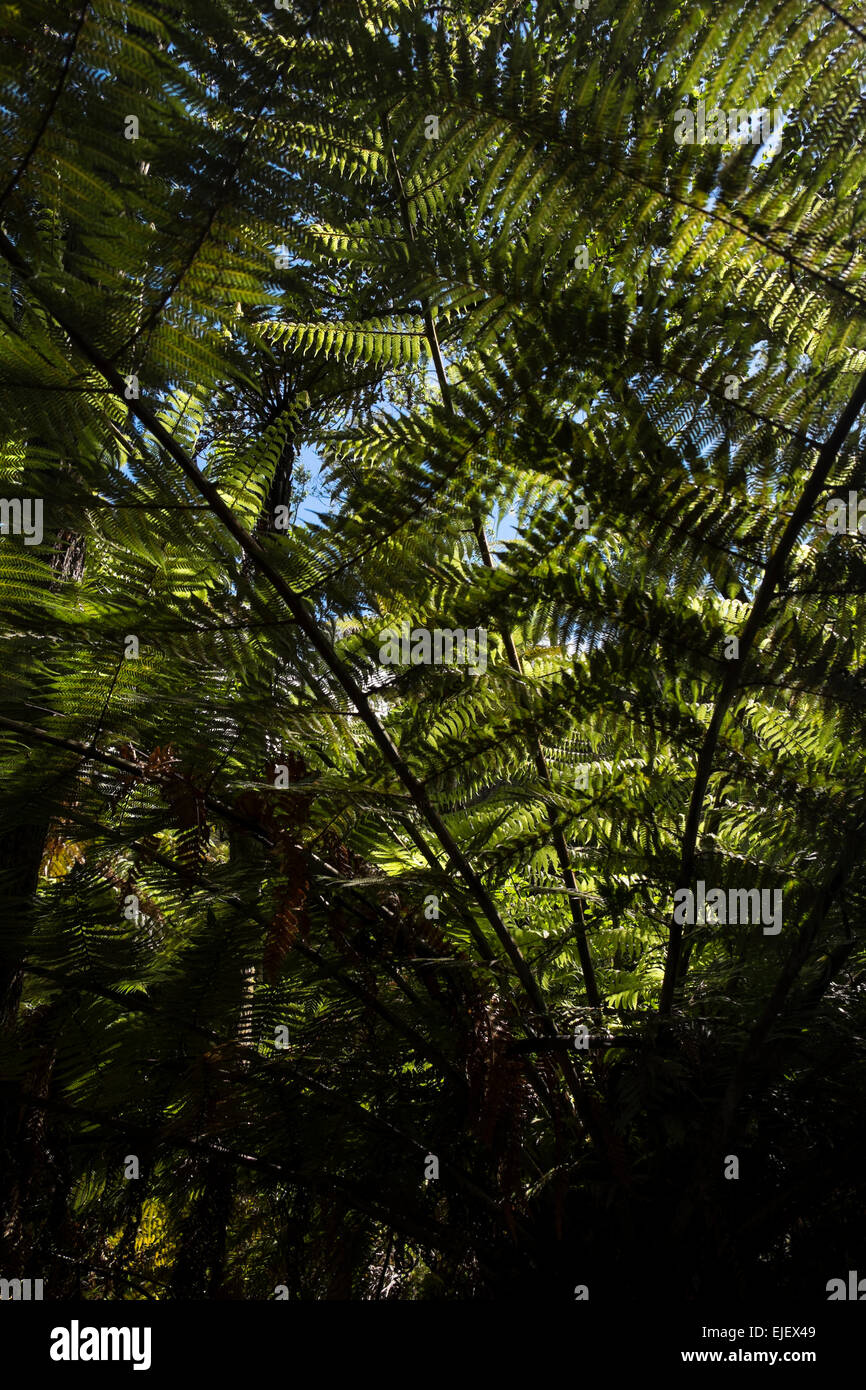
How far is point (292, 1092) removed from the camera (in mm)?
1182

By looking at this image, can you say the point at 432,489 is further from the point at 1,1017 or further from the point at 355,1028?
the point at 1,1017

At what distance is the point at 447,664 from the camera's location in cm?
122

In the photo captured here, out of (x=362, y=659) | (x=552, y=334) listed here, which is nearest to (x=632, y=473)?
(x=552, y=334)

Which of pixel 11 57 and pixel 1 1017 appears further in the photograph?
pixel 1 1017

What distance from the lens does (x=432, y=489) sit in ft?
3.62

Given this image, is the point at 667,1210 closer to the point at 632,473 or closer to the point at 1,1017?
the point at 632,473

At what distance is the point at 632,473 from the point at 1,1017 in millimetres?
1417

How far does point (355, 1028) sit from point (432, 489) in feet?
2.38

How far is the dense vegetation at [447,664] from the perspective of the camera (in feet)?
3.06

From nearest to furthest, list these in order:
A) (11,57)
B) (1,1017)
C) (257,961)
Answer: (11,57) → (257,961) → (1,1017)

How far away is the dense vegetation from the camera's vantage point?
93 centimetres

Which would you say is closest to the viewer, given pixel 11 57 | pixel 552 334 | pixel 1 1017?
pixel 11 57

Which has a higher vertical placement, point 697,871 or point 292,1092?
point 697,871
